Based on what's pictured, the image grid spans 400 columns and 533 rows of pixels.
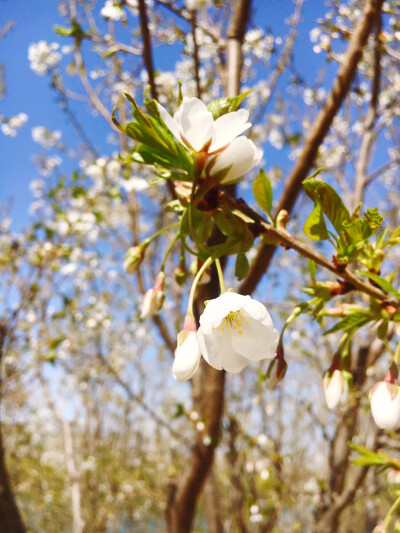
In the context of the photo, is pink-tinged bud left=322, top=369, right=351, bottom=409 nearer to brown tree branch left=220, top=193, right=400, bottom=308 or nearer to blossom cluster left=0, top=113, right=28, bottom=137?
brown tree branch left=220, top=193, right=400, bottom=308

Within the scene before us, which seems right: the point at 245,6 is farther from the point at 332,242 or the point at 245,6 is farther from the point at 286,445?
the point at 286,445

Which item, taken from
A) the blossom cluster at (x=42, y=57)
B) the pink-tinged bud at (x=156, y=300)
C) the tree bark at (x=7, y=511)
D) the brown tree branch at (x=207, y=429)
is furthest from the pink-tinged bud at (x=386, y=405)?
the blossom cluster at (x=42, y=57)

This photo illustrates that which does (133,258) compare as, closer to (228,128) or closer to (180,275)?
(180,275)

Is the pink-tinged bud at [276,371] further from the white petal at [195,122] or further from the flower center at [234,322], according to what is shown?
the white petal at [195,122]

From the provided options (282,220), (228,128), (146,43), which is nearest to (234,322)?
(282,220)

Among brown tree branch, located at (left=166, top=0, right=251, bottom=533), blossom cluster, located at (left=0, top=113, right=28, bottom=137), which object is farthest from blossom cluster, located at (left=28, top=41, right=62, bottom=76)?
brown tree branch, located at (left=166, top=0, right=251, bottom=533)
